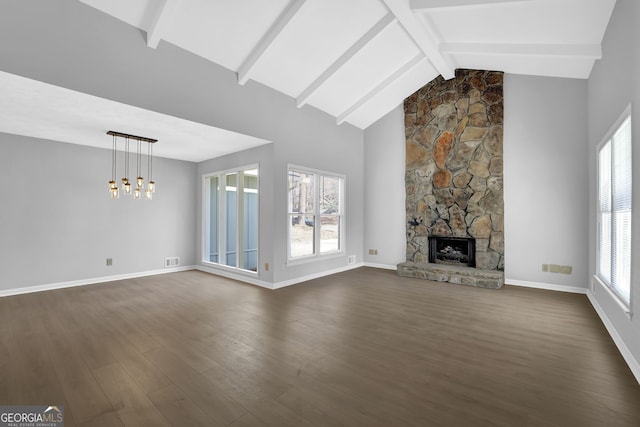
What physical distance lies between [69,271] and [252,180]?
3516mm

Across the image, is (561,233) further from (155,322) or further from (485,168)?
(155,322)

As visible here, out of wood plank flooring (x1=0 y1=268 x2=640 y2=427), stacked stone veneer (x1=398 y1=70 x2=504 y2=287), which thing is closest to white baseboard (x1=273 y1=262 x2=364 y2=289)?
wood plank flooring (x1=0 y1=268 x2=640 y2=427)

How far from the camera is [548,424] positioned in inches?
67.2

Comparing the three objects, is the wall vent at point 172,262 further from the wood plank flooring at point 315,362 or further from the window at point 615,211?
the window at point 615,211

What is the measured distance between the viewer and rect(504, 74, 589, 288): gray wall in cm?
466

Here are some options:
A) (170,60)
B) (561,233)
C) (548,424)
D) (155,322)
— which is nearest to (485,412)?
(548,424)

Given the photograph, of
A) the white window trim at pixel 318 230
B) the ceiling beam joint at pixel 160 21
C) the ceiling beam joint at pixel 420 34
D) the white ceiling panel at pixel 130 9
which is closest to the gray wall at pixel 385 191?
the white window trim at pixel 318 230

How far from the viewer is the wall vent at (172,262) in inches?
246

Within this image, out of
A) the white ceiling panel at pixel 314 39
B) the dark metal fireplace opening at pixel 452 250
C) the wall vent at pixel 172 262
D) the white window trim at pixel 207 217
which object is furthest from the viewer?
the wall vent at pixel 172 262

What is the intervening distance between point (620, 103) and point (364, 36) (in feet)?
10.1

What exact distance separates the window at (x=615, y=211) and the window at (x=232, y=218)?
488cm

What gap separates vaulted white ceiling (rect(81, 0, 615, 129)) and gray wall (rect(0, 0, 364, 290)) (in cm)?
17

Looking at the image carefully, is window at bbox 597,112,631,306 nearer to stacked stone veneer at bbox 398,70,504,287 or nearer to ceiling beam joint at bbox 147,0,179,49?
stacked stone veneer at bbox 398,70,504,287

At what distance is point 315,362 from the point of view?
8.04ft
